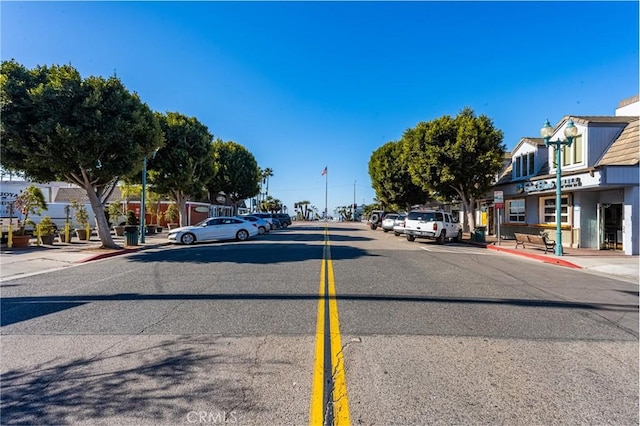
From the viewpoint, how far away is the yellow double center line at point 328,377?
3.10 metres

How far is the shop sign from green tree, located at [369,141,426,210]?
50.7ft

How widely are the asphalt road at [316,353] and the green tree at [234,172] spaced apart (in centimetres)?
3756

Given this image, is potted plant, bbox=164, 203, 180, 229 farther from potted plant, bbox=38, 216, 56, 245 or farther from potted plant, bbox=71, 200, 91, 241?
potted plant, bbox=38, 216, 56, 245

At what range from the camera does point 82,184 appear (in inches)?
659

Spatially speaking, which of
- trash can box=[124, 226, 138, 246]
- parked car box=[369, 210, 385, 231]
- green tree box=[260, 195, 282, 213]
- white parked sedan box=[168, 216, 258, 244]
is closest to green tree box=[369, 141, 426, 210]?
parked car box=[369, 210, 385, 231]

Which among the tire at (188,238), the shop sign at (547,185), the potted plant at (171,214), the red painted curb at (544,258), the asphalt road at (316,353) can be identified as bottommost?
the red painted curb at (544,258)

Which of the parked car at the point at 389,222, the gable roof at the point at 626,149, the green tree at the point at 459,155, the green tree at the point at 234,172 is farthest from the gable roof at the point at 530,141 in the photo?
the green tree at the point at 234,172

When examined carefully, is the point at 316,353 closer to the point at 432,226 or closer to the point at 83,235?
the point at 432,226

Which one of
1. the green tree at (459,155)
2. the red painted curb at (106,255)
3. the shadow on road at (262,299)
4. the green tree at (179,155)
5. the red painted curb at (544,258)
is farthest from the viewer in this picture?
the green tree at (179,155)

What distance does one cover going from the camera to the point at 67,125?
14.1 meters

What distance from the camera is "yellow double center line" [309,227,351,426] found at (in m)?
3.10

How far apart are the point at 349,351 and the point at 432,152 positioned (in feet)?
71.5

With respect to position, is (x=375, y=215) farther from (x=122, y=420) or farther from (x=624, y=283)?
(x=122, y=420)

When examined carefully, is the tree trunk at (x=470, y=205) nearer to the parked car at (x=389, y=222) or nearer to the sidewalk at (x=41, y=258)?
the parked car at (x=389, y=222)
